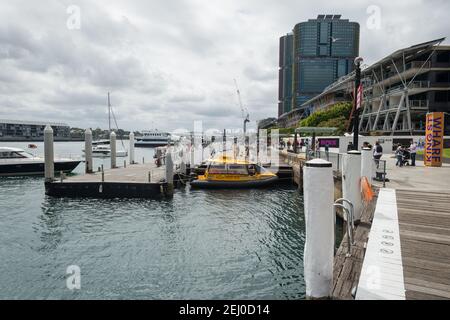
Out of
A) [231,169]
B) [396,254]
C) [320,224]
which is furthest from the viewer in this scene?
[231,169]

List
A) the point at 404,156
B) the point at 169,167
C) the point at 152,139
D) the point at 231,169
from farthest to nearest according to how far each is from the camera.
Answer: the point at 152,139 → the point at 231,169 → the point at 404,156 → the point at 169,167

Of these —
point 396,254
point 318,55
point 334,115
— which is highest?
point 318,55

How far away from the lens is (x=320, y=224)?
4.45 meters

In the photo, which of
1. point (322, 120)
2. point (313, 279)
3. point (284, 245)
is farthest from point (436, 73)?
point (313, 279)

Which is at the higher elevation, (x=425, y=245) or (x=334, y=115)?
(x=334, y=115)

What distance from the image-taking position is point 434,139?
68.8ft

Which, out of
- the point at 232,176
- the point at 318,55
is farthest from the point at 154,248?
the point at 318,55

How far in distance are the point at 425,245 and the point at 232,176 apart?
20085 millimetres

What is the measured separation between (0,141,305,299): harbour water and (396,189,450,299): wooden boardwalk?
353 cm

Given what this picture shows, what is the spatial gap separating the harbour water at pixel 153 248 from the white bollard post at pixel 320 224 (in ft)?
13.7

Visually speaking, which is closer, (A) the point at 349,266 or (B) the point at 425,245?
(A) the point at 349,266

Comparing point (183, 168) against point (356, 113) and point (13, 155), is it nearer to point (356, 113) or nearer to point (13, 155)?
point (356, 113)

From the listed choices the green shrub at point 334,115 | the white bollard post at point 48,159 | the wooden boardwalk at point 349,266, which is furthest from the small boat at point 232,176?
the green shrub at point 334,115
